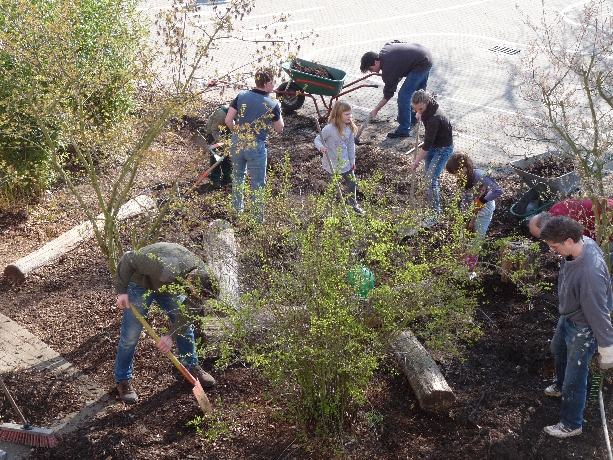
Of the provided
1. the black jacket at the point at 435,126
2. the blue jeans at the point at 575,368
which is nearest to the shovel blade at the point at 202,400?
the blue jeans at the point at 575,368

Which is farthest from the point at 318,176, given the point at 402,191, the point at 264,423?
the point at 264,423

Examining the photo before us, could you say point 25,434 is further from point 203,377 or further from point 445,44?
point 445,44

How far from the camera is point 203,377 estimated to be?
5270mm

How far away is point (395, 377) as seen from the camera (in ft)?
17.7

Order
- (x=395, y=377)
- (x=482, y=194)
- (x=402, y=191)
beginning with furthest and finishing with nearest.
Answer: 1. (x=402, y=191)
2. (x=482, y=194)
3. (x=395, y=377)

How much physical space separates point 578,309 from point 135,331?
3160 millimetres

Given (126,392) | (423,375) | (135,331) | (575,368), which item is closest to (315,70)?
(135,331)

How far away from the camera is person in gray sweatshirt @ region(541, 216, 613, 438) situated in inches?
168

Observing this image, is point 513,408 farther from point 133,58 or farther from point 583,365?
point 133,58

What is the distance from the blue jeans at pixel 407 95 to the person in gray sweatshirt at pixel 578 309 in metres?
5.14

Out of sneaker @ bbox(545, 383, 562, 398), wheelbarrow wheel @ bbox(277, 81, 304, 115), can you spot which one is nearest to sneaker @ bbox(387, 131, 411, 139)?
wheelbarrow wheel @ bbox(277, 81, 304, 115)

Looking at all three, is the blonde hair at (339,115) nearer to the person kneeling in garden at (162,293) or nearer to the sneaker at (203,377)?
the person kneeling in garden at (162,293)

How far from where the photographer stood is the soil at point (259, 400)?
469cm

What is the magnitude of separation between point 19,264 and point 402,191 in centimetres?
429
